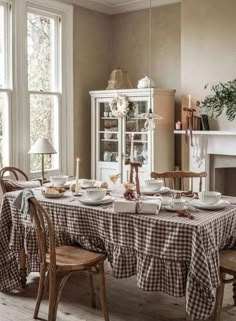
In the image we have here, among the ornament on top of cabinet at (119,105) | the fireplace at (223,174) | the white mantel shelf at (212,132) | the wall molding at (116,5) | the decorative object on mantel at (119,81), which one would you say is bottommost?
the fireplace at (223,174)

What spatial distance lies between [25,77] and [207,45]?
2.23 meters

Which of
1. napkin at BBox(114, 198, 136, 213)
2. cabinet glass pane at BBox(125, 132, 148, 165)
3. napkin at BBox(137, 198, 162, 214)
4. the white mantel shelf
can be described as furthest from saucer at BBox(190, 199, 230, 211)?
cabinet glass pane at BBox(125, 132, 148, 165)

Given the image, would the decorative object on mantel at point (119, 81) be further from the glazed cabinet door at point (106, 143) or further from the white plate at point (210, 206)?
the white plate at point (210, 206)

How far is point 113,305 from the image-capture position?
3215mm

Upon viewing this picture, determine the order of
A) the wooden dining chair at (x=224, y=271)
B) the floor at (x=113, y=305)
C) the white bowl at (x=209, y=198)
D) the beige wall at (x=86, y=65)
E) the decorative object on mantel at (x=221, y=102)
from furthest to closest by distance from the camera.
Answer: the beige wall at (x=86, y=65) < the decorative object on mantel at (x=221, y=102) < the floor at (x=113, y=305) < the white bowl at (x=209, y=198) < the wooden dining chair at (x=224, y=271)

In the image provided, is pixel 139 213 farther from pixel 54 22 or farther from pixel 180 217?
pixel 54 22

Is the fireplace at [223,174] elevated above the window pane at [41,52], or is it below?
below

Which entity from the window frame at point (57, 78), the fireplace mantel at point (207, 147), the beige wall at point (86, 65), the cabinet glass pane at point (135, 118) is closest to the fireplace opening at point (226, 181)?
the fireplace mantel at point (207, 147)

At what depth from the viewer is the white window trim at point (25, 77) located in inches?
202

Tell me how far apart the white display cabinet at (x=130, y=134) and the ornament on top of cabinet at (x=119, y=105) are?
64 millimetres

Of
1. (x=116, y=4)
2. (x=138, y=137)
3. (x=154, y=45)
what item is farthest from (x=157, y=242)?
(x=116, y=4)

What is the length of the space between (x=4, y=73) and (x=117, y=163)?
1838mm

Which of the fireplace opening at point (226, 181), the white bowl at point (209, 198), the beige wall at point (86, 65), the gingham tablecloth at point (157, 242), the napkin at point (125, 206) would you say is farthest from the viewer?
the beige wall at point (86, 65)

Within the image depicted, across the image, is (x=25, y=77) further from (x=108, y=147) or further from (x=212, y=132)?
(x=212, y=132)
